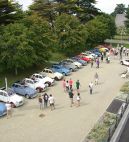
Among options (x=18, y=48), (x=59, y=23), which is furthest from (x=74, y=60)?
(x=18, y=48)

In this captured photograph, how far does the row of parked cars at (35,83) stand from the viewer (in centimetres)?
2917

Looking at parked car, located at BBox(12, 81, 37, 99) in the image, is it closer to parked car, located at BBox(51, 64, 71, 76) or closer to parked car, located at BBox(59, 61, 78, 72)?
parked car, located at BBox(51, 64, 71, 76)

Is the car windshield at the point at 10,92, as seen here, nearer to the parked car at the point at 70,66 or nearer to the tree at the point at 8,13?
the parked car at the point at 70,66

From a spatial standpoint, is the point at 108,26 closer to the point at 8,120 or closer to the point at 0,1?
the point at 0,1

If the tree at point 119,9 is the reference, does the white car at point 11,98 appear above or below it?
above

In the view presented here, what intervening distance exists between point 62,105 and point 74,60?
1906cm

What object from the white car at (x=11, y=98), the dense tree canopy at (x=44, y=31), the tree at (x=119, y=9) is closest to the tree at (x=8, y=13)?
the dense tree canopy at (x=44, y=31)

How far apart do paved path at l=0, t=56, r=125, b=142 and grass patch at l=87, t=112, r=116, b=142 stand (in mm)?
1074

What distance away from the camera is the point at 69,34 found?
49344 millimetres

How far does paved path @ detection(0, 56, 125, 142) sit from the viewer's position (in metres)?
22.5

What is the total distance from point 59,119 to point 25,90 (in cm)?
697

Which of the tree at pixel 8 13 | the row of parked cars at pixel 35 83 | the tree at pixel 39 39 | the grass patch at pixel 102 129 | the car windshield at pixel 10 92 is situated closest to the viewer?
the grass patch at pixel 102 129

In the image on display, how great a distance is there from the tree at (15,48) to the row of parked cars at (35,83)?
90.7 inches

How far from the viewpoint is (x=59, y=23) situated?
50.1m
